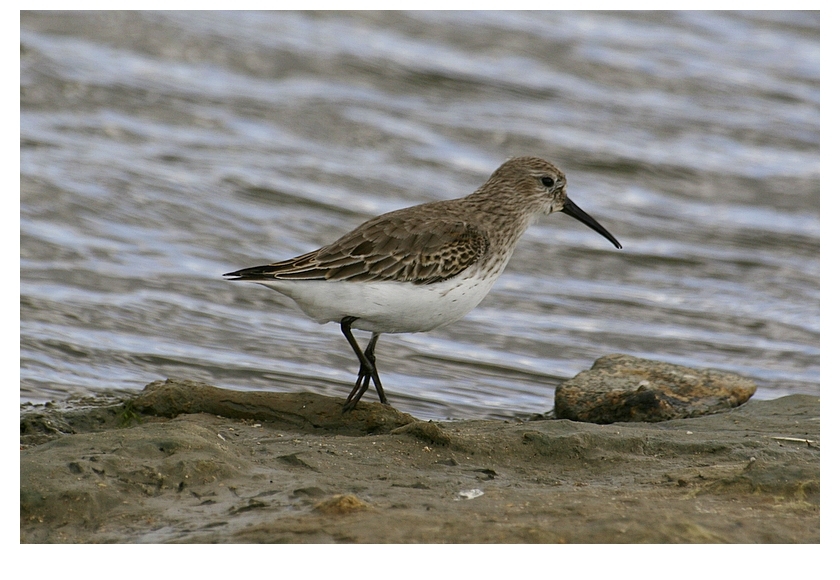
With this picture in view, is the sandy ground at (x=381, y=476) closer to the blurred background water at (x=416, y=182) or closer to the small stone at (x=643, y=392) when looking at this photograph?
the small stone at (x=643, y=392)

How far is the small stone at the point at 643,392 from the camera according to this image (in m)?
6.10

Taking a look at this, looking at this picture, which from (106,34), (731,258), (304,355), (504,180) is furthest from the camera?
(106,34)

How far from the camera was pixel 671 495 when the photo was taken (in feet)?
13.9

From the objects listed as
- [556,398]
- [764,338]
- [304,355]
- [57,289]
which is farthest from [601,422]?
[57,289]

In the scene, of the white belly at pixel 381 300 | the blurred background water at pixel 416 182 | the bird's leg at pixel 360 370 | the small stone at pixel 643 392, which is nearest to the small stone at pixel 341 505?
the bird's leg at pixel 360 370

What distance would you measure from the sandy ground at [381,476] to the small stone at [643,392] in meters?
0.41

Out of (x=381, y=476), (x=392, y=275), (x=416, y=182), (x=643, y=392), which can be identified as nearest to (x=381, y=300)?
(x=392, y=275)

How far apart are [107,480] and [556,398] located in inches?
120

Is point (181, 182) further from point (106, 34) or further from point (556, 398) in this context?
point (556, 398)

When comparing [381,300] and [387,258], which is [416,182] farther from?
[381,300]

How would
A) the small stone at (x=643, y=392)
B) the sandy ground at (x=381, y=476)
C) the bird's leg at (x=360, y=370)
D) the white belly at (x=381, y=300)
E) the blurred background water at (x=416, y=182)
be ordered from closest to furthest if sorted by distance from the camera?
the sandy ground at (x=381, y=476) < the bird's leg at (x=360, y=370) < the white belly at (x=381, y=300) < the small stone at (x=643, y=392) < the blurred background water at (x=416, y=182)

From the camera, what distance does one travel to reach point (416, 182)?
Answer: 36.2 feet

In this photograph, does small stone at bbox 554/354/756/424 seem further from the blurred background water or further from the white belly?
the white belly

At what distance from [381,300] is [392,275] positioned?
17 cm
